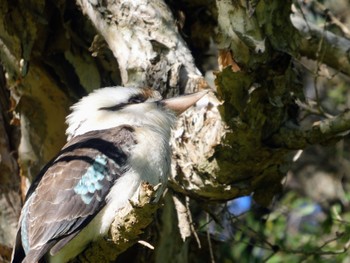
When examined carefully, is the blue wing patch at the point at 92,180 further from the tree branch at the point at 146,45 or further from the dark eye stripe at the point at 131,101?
the tree branch at the point at 146,45

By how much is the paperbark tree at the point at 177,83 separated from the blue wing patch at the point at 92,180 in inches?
7.9

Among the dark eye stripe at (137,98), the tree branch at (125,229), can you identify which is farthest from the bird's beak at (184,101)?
the tree branch at (125,229)

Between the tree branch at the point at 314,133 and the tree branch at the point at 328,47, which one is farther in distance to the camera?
the tree branch at the point at 328,47

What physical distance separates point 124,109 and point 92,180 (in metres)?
0.61

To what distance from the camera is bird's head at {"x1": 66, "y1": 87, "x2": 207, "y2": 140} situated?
432 cm

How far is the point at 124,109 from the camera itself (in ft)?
14.5

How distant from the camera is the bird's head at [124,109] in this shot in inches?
170

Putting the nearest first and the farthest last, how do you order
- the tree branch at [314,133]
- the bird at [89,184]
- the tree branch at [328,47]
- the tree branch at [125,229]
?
the tree branch at [125,229]
the bird at [89,184]
the tree branch at [314,133]
the tree branch at [328,47]

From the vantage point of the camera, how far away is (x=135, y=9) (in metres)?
4.50

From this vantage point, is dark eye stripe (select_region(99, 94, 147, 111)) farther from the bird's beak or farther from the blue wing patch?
the blue wing patch

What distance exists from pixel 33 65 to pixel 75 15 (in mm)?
325

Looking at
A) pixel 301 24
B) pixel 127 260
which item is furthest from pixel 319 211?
pixel 127 260

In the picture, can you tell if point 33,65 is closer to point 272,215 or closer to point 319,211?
point 272,215

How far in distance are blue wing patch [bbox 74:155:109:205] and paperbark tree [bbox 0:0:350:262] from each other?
A: 0.65ft
